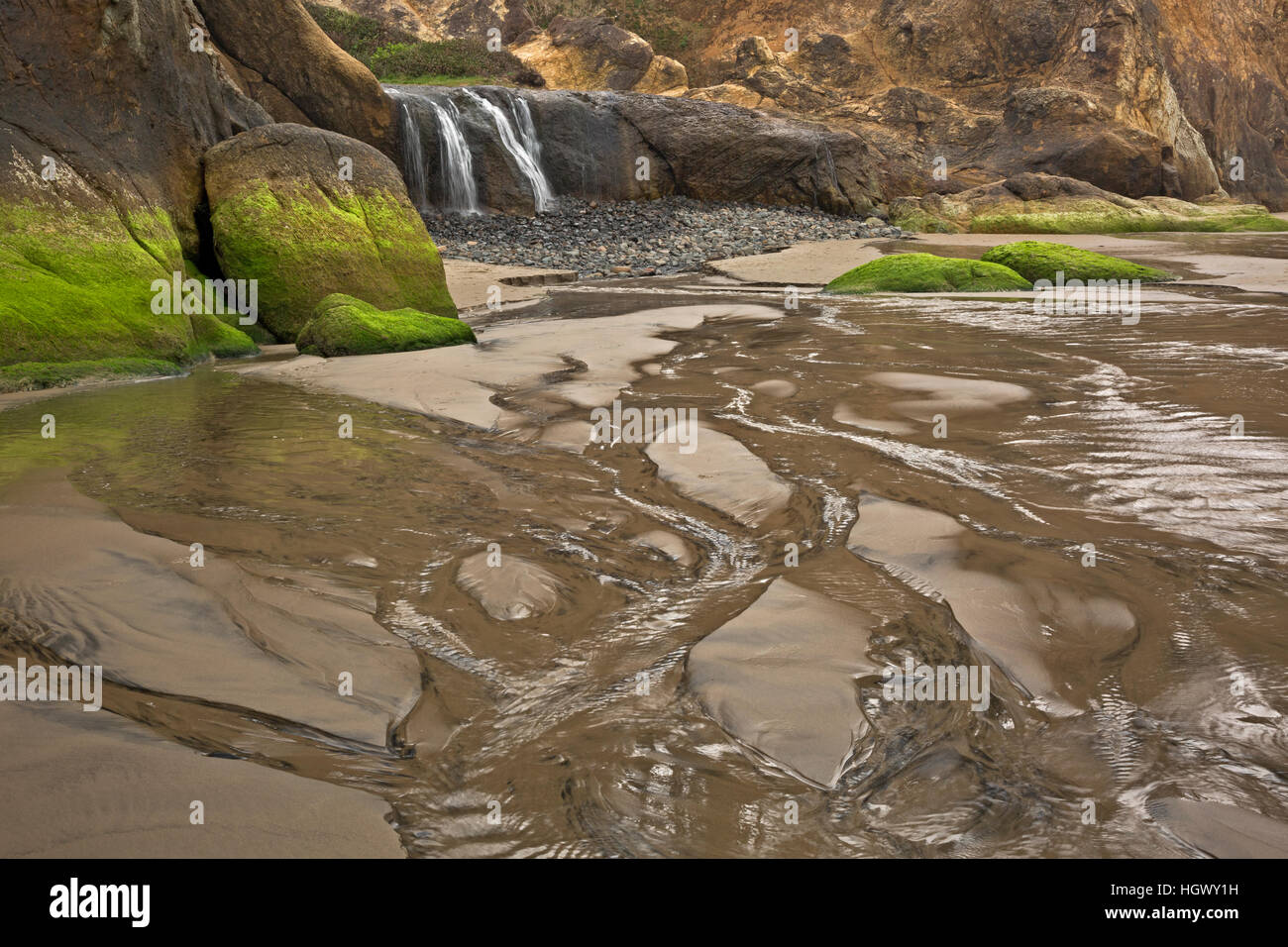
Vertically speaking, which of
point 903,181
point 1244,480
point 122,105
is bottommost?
point 1244,480

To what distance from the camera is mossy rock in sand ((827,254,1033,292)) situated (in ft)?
37.7

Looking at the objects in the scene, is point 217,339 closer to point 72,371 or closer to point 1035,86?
point 72,371

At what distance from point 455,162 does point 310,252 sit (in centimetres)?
1155

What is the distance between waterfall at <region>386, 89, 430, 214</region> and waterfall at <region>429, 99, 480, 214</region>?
0.45 m

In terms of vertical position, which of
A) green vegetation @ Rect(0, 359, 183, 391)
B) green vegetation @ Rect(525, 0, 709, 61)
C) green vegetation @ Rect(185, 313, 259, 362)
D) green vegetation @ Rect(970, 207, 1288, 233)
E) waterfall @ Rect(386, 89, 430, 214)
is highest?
green vegetation @ Rect(525, 0, 709, 61)

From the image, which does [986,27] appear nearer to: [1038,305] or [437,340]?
[1038,305]

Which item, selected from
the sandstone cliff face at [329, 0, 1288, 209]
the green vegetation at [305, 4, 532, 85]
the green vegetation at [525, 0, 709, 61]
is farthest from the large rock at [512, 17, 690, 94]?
the green vegetation at [525, 0, 709, 61]

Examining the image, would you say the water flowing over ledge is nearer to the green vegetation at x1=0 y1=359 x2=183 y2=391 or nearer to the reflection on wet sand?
the green vegetation at x1=0 y1=359 x2=183 y2=391

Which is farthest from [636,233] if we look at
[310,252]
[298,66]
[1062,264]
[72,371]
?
[72,371]

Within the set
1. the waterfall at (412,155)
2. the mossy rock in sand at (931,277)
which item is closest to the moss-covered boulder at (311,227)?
the mossy rock in sand at (931,277)

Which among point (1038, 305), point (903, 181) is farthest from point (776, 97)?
point (1038, 305)

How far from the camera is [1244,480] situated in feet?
12.9

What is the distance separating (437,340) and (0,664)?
576cm

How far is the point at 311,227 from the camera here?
901 centimetres
